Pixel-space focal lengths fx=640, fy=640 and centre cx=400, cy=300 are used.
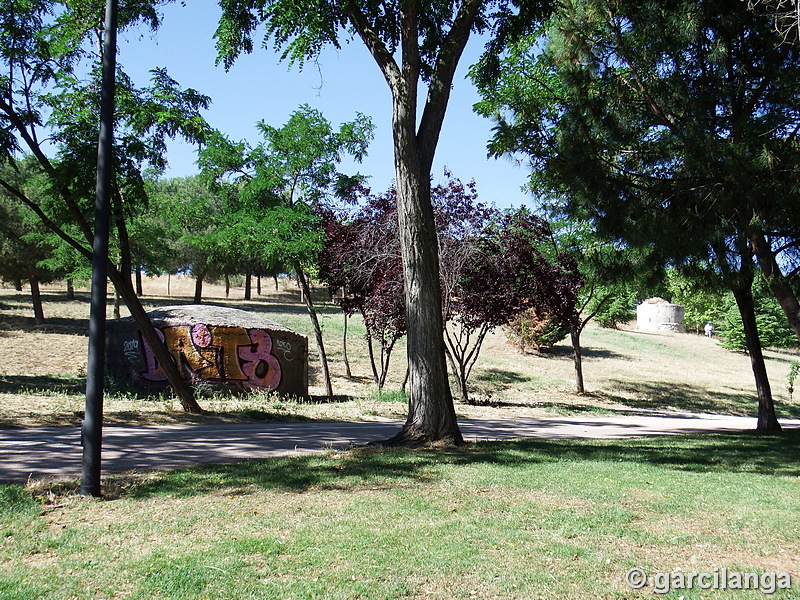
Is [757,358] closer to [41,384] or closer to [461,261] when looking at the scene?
[461,261]

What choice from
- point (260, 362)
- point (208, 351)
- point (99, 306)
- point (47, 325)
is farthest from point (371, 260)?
point (47, 325)

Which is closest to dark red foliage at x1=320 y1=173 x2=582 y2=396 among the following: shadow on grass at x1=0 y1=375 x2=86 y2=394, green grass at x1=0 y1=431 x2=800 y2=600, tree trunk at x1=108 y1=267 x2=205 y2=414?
tree trunk at x1=108 y1=267 x2=205 y2=414

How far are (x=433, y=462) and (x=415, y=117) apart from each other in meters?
4.55

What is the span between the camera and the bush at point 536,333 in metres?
30.2

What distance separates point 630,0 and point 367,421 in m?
9.38

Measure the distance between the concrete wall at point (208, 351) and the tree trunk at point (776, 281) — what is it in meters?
12.6

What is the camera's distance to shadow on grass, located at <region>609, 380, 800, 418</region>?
24953 mm

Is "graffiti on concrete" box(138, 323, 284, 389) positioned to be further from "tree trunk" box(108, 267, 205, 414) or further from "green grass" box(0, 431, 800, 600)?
"green grass" box(0, 431, 800, 600)

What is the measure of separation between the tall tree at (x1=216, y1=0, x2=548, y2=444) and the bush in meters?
21.0

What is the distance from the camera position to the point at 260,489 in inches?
231

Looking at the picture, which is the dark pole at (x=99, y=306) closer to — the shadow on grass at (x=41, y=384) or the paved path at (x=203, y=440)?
the paved path at (x=203, y=440)

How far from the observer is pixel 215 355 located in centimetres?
1703

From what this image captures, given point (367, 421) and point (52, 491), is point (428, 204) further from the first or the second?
point (367, 421)

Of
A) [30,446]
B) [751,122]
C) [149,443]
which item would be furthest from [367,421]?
[751,122]
